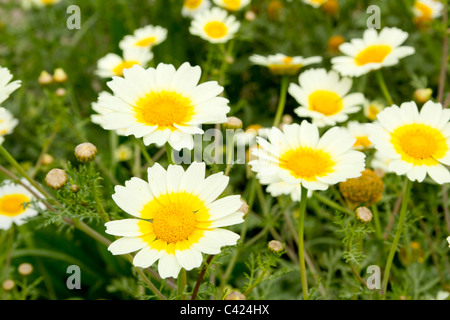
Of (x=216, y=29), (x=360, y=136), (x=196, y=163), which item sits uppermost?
(x=216, y=29)

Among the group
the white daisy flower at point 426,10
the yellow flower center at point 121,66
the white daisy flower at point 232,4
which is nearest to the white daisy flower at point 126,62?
the yellow flower center at point 121,66

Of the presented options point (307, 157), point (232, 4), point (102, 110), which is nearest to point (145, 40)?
point (232, 4)

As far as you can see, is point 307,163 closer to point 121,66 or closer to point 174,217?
point 174,217

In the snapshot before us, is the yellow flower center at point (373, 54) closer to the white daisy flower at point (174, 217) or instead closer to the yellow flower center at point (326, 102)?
the yellow flower center at point (326, 102)

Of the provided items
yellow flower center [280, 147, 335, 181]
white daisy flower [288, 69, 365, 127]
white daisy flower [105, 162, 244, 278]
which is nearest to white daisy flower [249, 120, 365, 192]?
yellow flower center [280, 147, 335, 181]
